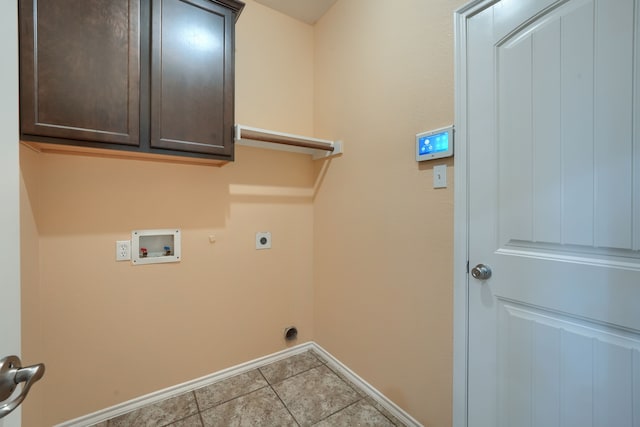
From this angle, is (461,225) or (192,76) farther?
(192,76)

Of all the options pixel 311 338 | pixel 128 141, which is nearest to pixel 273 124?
pixel 128 141

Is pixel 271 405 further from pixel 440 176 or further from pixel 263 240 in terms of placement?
pixel 440 176

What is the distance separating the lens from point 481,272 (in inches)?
47.7

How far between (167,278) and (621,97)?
2333 mm

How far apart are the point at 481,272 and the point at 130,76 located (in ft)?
6.34

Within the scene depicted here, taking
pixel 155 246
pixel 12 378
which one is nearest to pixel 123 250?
pixel 155 246

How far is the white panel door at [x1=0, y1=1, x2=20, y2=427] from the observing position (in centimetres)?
53

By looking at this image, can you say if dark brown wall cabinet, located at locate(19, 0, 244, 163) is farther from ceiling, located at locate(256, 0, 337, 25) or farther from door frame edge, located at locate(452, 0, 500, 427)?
door frame edge, located at locate(452, 0, 500, 427)

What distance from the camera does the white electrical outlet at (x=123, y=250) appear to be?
1.62m

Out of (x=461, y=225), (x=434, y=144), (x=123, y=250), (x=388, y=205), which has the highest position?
(x=434, y=144)

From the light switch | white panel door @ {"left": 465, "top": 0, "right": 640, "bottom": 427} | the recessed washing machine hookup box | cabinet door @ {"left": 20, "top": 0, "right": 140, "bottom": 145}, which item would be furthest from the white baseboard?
cabinet door @ {"left": 20, "top": 0, "right": 140, "bottom": 145}

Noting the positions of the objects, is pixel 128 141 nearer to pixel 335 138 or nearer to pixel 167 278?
pixel 167 278

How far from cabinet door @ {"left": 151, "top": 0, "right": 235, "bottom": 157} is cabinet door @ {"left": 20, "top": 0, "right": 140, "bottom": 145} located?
0.33 feet

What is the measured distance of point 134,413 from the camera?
1.64 m
